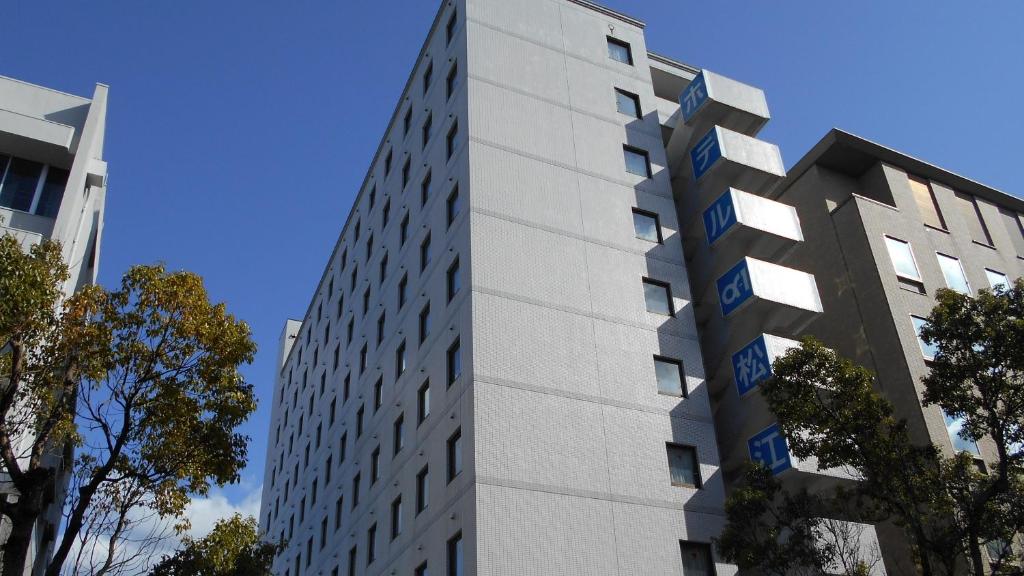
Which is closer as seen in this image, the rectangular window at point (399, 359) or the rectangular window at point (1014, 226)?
the rectangular window at point (399, 359)

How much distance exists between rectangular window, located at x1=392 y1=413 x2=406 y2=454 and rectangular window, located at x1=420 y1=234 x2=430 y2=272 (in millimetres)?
5623

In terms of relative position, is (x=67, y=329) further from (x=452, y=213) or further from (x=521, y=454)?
(x=452, y=213)

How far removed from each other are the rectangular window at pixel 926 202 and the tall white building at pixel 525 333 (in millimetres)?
10429

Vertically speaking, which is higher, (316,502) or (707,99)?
(707,99)

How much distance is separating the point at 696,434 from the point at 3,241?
19062 mm

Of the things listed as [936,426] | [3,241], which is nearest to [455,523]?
[3,241]

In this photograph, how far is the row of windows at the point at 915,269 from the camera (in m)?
30.0

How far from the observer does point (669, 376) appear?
26.6 meters

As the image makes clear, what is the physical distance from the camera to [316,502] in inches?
1581

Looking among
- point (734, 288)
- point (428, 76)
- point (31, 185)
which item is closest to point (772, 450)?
point (734, 288)

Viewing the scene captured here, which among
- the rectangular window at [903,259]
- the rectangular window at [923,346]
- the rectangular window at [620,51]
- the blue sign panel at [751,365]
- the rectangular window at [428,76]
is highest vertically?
the rectangular window at [428,76]

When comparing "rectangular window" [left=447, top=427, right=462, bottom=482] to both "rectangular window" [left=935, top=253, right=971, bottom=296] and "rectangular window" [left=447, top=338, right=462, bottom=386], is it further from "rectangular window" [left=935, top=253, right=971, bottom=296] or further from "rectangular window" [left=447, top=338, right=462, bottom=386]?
"rectangular window" [left=935, top=253, right=971, bottom=296]

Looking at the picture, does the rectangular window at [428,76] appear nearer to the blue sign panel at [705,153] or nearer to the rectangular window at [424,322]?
the rectangular window at [424,322]

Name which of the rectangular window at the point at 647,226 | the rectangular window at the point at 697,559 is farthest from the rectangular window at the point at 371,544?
the rectangular window at the point at 647,226
